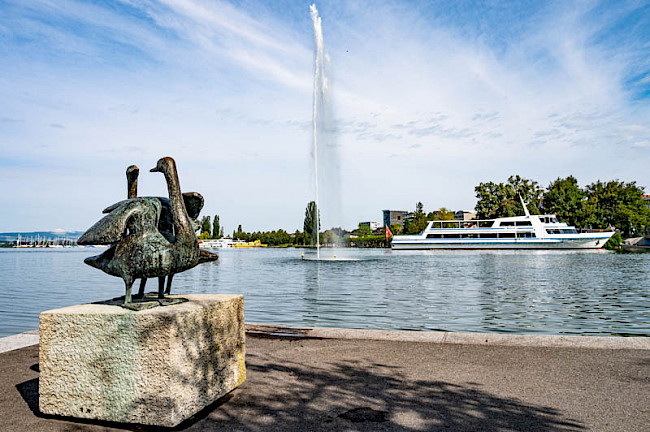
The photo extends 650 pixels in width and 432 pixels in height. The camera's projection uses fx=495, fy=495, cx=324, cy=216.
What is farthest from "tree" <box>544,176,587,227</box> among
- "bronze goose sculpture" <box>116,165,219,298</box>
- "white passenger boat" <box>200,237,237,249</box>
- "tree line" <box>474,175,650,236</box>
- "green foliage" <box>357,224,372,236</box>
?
"white passenger boat" <box>200,237,237,249</box>

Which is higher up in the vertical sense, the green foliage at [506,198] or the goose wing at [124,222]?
the green foliage at [506,198]

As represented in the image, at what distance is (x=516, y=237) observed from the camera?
63.3m

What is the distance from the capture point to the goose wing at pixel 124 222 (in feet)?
14.8

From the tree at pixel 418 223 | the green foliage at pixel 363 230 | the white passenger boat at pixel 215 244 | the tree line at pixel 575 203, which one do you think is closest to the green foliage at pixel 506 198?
the tree line at pixel 575 203

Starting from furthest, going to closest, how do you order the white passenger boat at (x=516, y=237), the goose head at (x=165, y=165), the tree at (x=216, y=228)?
the tree at (x=216, y=228) < the white passenger boat at (x=516, y=237) < the goose head at (x=165, y=165)

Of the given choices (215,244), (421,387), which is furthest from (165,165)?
(215,244)

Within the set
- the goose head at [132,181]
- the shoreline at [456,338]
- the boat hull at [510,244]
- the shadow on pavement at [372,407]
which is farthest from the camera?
the boat hull at [510,244]

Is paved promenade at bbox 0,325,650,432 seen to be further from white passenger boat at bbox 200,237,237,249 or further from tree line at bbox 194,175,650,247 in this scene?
white passenger boat at bbox 200,237,237,249

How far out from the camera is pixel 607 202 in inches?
2886

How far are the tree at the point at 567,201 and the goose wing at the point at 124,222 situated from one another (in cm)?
7753

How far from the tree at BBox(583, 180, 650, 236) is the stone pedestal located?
253ft

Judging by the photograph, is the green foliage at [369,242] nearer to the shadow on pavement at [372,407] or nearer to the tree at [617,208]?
the tree at [617,208]

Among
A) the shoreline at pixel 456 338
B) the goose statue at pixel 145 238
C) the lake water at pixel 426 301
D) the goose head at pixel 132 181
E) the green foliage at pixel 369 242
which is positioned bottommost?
the lake water at pixel 426 301

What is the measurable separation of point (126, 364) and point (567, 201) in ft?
263
